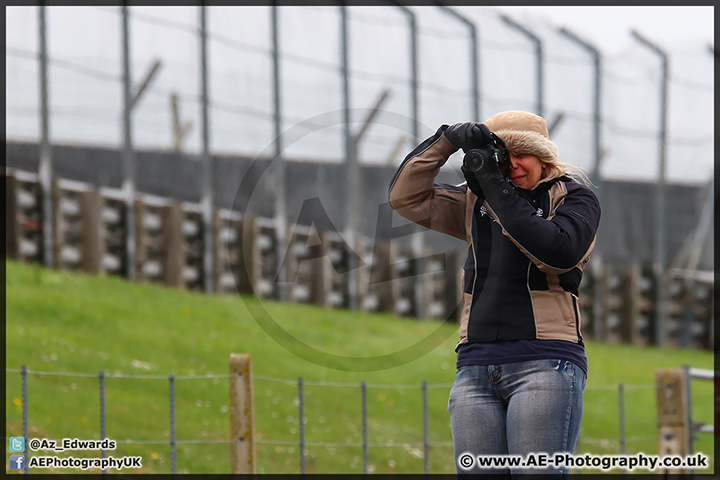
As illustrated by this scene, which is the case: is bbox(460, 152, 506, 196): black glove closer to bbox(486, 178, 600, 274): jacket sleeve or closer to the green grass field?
bbox(486, 178, 600, 274): jacket sleeve

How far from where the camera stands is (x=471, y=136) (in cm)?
266

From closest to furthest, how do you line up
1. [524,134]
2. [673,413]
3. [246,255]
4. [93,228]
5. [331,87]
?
[524,134] → [673,413] → [93,228] → [246,255] → [331,87]

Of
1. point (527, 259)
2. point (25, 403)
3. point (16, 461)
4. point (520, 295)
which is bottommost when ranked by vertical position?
point (16, 461)

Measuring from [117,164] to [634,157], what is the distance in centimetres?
985

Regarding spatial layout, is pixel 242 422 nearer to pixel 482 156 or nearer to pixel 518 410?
pixel 518 410

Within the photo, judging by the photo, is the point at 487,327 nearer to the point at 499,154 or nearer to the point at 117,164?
the point at 499,154

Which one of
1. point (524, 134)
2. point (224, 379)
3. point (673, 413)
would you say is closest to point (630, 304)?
point (673, 413)

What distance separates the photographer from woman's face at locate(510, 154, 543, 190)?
275 cm

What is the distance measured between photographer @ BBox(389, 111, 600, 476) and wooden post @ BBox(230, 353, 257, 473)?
9.01 feet

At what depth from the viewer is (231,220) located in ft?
39.3

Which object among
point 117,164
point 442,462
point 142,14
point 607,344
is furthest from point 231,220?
point 607,344

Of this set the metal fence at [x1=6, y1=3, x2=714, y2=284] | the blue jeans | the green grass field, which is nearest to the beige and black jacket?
the blue jeans

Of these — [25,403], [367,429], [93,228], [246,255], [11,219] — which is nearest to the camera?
[25,403]

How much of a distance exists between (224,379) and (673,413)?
12.7 feet
